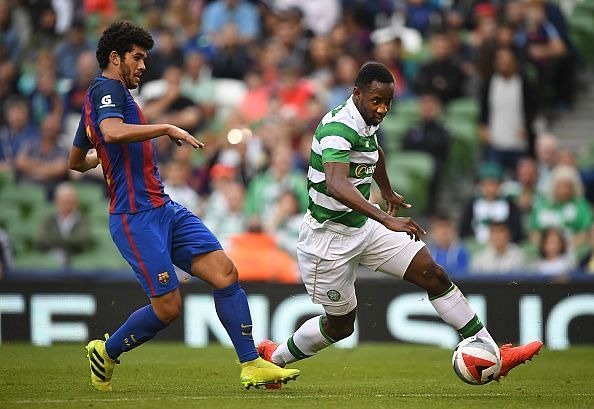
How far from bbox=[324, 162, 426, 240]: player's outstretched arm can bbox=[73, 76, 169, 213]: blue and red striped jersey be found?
1240 mm

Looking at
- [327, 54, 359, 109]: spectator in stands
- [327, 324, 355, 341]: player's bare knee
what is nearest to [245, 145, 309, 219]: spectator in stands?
[327, 54, 359, 109]: spectator in stands

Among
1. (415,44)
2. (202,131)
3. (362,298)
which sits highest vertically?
(415,44)

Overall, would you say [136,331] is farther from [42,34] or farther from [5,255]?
[42,34]

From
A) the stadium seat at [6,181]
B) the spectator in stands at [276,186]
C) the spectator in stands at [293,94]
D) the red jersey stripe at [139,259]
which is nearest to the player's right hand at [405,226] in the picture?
the red jersey stripe at [139,259]

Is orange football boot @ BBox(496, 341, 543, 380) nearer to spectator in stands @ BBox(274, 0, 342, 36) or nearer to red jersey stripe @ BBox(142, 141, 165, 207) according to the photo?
red jersey stripe @ BBox(142, 141, 165, 207)

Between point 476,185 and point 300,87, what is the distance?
2861mm

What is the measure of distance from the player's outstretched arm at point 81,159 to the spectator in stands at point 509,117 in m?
8.70

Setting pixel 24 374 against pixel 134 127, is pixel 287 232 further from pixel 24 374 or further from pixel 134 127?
pixel 134 127

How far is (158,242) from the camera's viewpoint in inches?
332

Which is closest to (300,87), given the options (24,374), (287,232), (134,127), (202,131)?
(202,131)

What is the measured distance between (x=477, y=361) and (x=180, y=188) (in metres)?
8.25

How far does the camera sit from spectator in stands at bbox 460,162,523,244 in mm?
15430

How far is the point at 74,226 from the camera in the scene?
52.9ft

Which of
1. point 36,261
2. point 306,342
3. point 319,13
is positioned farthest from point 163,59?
point 306,342
